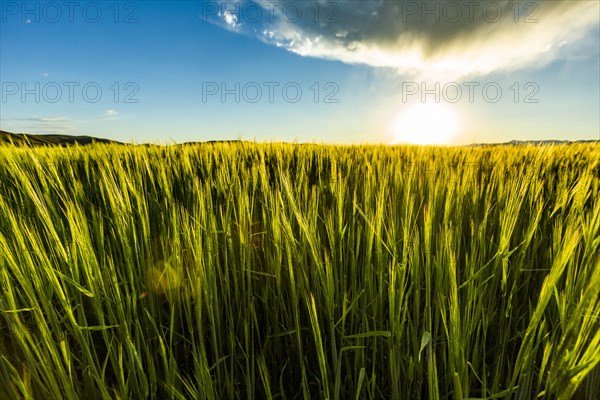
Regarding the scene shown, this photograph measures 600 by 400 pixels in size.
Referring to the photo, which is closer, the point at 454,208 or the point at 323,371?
the point at 323,371

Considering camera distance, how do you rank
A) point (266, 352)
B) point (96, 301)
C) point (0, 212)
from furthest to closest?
point (0, 212), point (266, 352), point (96, 301)

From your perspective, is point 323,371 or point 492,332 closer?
point 323,371

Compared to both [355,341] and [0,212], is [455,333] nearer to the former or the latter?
[355,341]

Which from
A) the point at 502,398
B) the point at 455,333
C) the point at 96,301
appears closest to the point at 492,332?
the point at 502,398

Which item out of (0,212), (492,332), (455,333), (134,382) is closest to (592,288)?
(455,333)

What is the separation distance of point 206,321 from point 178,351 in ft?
0.24

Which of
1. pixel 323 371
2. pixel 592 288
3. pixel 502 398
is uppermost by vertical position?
pixel 592 288

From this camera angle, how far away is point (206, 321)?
0.67m

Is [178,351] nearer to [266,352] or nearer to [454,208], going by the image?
[266,352]

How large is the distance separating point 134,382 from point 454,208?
715 mm

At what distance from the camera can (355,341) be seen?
54 centimetres

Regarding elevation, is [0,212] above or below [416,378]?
above

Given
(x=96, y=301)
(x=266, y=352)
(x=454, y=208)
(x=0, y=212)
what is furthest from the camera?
(x=0, y=212)

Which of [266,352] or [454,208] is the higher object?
[454,208]
